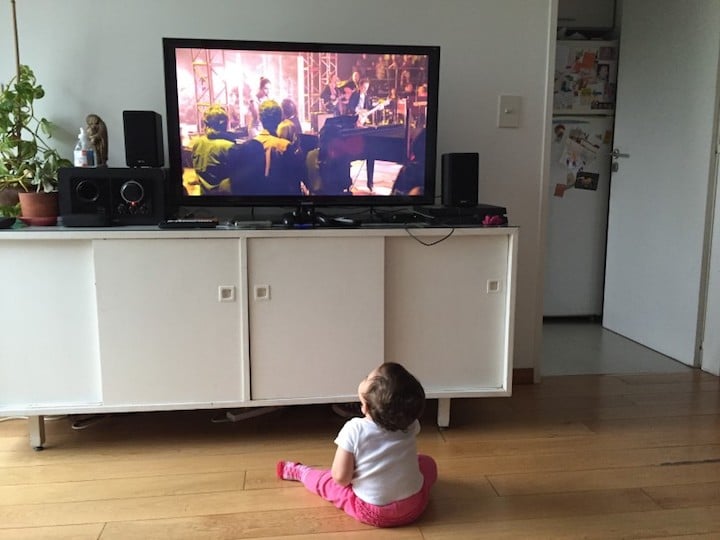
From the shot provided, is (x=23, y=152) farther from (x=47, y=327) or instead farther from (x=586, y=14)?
(x=586, y=14)

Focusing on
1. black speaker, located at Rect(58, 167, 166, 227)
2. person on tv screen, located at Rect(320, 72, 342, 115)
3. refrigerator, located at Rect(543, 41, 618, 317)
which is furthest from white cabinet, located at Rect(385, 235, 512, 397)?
refrigerator, located at Rect(543, 41, 618, 317)

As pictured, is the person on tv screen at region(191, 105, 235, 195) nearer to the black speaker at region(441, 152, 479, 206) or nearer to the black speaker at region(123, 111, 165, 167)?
the black speaker at region(123, 111, 165, 167)

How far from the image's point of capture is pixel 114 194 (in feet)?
7.31

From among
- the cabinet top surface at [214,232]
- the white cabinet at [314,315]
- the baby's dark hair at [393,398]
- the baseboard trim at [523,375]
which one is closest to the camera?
the baby's dark hair at [393,398]

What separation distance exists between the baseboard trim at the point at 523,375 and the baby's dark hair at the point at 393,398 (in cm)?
133

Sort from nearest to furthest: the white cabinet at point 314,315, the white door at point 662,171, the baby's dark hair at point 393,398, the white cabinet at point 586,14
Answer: the baby's dark hair at point 393,398 → the white cabinet at point 314,315 → the white door at point 662,171 → the white cabinet at point 586,14

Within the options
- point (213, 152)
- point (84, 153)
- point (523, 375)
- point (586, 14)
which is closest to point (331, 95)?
point (213, 152)

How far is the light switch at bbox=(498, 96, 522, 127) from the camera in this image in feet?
8.93

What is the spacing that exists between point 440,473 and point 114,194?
1.48 meters

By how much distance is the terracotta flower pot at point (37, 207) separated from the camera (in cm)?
221

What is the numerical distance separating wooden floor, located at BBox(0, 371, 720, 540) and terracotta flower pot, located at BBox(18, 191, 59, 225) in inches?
32.0

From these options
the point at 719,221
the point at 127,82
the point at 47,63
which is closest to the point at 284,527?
the point at 127,82

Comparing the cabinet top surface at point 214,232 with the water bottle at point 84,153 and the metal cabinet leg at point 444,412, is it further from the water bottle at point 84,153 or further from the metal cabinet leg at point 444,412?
the metal cabinet leg at point 444,412

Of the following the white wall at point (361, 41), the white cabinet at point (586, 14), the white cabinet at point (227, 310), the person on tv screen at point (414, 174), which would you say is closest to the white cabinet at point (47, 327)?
the white cabinet at point (227, 310)
